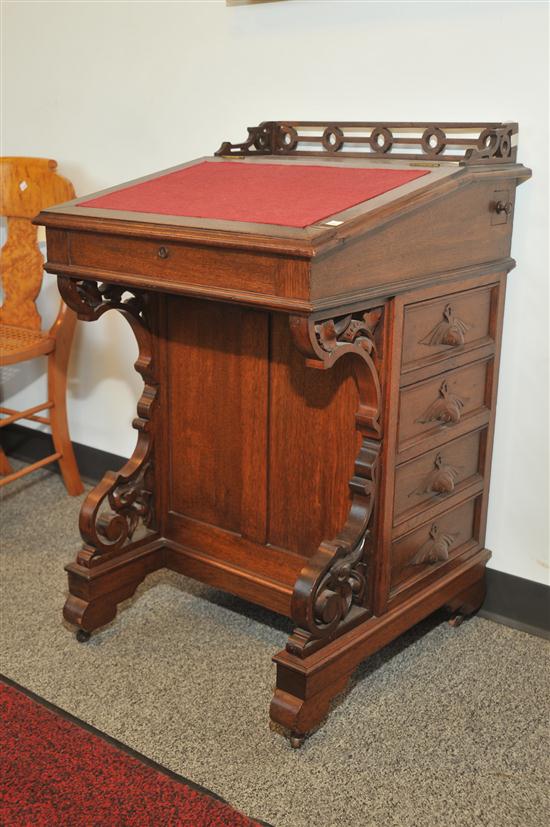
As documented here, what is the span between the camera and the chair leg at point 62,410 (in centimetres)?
350

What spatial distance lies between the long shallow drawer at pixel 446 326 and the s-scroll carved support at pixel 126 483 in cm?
74

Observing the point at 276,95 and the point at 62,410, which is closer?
the point at 276,95

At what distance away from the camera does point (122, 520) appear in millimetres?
2672

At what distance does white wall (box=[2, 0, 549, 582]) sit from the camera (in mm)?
2486

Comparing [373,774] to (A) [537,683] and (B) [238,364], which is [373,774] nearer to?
(A) [537,683]

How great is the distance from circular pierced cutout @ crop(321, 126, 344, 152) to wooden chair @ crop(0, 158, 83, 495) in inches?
41.6

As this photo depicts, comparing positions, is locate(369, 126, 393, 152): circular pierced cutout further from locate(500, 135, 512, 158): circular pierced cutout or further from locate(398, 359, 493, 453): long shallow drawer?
locate(398, 359, 493, 453): long shallow drawer

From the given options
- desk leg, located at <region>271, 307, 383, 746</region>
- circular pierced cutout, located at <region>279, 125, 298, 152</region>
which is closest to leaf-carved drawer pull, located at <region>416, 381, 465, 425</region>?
desk leg, located at <region>271, 307, 383, 746</region>

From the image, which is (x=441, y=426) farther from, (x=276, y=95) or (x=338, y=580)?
(x=276, y=95)

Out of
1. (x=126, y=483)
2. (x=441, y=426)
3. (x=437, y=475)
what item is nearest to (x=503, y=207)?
(x=441, y=426)

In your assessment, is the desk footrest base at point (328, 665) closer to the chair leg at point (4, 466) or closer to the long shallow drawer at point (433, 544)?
the long shallow drawer at point (433, 544)

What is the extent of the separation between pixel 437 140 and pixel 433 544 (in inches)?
42.1

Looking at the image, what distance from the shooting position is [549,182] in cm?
246

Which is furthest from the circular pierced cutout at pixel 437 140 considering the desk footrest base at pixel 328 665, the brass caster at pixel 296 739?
the brass caster at pixel 296 739
